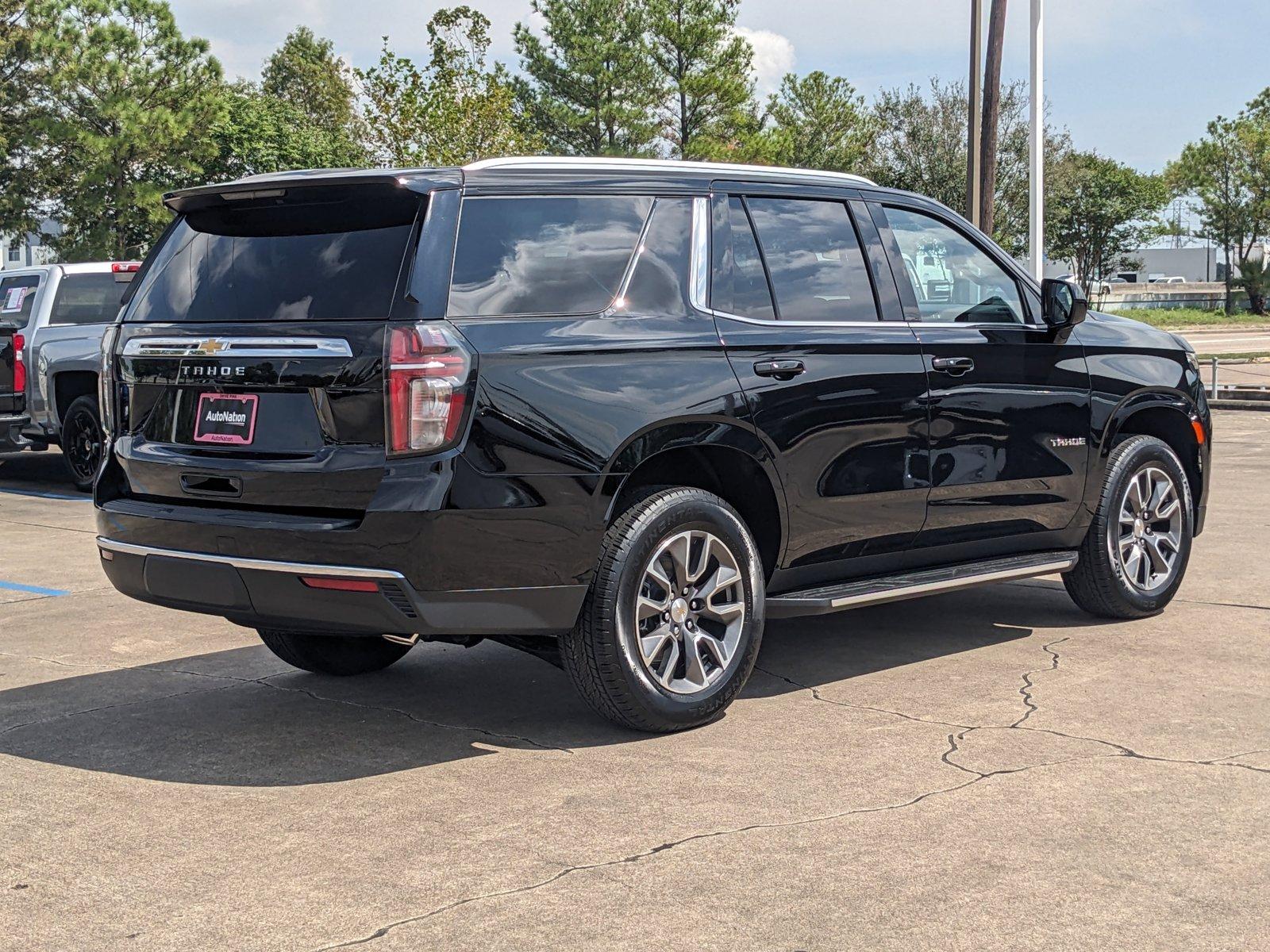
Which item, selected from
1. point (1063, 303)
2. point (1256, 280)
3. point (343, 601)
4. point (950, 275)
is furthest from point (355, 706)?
point (1256, 280)

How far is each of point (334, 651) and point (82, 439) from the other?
8.63 metres

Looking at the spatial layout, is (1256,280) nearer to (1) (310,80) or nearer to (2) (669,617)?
(1) (310,80)

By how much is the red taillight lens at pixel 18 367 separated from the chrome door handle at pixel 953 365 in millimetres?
10154

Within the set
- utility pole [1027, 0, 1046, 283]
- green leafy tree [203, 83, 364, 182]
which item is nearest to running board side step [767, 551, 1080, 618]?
utility pole [1027, 0, 1046, 283]

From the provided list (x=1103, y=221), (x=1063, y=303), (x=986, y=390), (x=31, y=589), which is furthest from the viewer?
(x=1103, y=221)

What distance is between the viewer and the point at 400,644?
6320 millimetres

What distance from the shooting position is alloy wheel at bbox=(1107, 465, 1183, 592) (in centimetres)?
725

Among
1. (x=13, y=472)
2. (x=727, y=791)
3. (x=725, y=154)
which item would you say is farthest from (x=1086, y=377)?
(x=725, y=154)

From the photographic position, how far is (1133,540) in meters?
7.29

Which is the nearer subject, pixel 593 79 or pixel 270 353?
pixel 270 353

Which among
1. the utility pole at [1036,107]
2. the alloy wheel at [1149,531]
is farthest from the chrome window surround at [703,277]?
the utility pole at [1036,107]

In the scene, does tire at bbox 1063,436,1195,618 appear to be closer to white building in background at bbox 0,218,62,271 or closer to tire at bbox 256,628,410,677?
tire at bbox 256,628,410,677

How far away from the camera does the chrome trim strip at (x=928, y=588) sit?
19.0 feet

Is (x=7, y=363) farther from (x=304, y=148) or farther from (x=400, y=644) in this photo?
(x=304, y=148)
